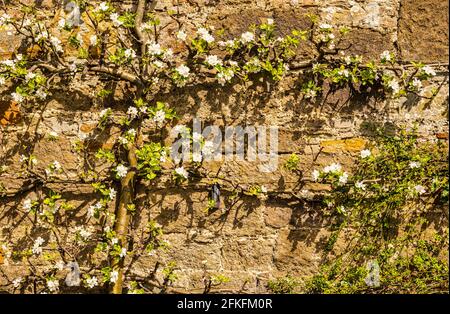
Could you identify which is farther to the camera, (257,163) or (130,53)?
(257,163)

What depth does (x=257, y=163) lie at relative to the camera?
335cm

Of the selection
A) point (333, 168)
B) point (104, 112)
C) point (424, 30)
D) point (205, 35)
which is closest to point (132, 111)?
point (104, 112)

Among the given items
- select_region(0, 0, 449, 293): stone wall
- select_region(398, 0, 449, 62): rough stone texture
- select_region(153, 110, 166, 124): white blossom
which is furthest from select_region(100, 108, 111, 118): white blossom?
select_region(398, 0, 449, 62): rough stone texture

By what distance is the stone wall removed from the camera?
3.33 m

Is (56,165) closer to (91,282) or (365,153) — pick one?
(91,282)

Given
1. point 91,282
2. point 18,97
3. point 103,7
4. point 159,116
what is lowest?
point 91,282

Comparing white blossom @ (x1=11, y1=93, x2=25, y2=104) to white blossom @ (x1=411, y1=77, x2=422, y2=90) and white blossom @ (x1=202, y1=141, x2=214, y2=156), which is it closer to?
white blossom @ (x1=202, y1=141, x2=214, y2=156)

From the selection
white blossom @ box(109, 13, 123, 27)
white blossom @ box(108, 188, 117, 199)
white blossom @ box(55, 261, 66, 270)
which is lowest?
white blossom @ box(55, 261, 66, 270)

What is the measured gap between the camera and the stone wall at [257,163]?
3.33 meters

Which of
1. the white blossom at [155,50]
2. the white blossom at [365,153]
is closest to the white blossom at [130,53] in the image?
the white blossom at [155,50]

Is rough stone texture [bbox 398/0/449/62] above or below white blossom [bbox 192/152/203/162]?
above

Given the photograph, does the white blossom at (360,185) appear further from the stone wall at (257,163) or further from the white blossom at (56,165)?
the white blossom at (56,165)

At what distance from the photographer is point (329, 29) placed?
3.27 metres

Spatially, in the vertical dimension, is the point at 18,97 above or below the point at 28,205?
above
